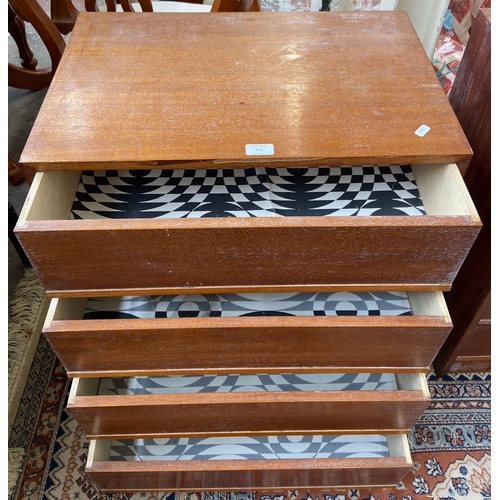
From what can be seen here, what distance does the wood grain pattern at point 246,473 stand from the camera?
90cm

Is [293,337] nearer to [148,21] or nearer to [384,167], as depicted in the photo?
[384,167]

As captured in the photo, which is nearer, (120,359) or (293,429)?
(120,359)

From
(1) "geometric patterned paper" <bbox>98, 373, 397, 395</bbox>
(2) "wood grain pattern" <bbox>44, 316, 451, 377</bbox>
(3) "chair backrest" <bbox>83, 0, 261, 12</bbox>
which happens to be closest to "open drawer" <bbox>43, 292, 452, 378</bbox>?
(2) "wood grain pattern" <bbox>44, 316, 451, 377</bbox>

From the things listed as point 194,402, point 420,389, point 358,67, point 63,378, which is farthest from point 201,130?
point 63,378

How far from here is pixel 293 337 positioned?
2.42 feet

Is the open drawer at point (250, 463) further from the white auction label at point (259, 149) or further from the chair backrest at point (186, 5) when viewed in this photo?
the chair backrest at point (186, 5)

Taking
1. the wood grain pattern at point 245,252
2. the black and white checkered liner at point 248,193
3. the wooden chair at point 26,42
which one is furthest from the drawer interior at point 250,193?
the wooden chair at point 26,42

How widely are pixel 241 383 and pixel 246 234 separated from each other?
419mm

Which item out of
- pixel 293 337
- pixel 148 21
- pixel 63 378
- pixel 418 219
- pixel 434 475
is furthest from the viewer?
pixel 63 378

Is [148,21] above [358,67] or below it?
above

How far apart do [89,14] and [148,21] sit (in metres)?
0.10

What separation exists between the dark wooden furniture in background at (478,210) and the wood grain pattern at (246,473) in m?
0.32

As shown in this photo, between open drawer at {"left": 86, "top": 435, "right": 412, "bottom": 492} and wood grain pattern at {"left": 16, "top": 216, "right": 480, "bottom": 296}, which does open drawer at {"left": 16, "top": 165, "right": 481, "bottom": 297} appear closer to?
wood grain pattern at {"left": 16, "top": 216, "right": 480, "bottom": 296}

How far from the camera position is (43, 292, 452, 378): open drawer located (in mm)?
717
